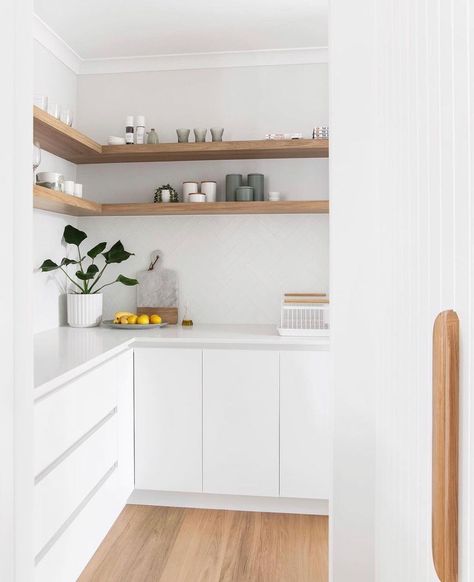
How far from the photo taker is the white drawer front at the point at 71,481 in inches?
74.7

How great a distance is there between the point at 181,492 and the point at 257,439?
53cm

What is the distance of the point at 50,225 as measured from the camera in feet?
10.8

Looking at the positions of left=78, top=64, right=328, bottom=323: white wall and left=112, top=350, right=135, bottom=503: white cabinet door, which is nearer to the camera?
left=112, top=350, right=135, bottom=503: white cabinet door

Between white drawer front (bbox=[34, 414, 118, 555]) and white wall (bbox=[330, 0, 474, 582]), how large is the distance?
1.04 meters

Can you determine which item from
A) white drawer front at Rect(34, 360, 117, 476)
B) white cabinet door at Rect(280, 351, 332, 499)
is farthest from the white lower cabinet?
white cabinet door at Rect(280, 351, 332, 499)

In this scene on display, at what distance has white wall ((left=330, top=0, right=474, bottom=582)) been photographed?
675mm

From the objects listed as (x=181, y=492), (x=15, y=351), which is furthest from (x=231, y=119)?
(x=15, y=351)

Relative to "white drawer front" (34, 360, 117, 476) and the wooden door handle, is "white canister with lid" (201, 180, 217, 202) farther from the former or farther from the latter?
the wooden door handle

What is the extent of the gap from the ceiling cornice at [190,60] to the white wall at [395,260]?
2.32m

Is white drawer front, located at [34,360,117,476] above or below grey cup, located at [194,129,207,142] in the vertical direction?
below

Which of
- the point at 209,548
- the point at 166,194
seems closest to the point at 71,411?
the point at 209,548

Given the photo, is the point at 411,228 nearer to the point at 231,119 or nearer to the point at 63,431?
the point at 63,431

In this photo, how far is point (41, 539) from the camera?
1893mm

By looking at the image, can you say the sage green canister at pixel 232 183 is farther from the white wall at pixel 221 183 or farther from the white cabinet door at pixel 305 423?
the white cabinet door at pixel 305 423
